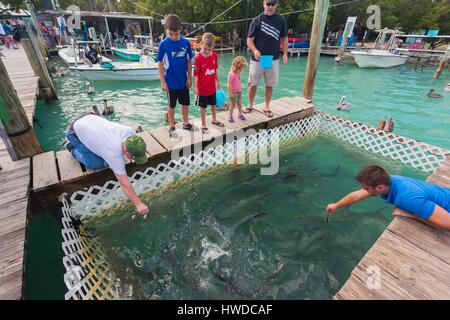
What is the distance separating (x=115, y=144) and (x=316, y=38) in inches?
255

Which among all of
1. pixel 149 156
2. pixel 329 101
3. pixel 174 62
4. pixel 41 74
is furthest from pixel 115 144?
pixel 329 101

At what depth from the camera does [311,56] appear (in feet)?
22.3

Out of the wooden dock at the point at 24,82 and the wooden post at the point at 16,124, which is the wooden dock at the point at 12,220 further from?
the wooden dock at the point at 24,82

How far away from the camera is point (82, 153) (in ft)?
11.5

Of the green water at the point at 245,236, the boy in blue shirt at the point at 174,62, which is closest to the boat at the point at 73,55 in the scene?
the green water at the point at 245,236

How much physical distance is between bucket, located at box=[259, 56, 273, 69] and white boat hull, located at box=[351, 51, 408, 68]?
65.8 ft

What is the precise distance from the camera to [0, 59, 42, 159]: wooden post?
356cm

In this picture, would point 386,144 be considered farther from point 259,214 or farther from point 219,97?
point 219,97

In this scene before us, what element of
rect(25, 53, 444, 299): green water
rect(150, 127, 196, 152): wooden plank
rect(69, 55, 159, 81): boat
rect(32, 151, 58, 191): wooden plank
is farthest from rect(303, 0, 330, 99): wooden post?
rect(69, 55, 159, 81): boat

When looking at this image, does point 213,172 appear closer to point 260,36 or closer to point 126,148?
point 126,148

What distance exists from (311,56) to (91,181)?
6.75m

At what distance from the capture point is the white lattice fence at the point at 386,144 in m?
5.29

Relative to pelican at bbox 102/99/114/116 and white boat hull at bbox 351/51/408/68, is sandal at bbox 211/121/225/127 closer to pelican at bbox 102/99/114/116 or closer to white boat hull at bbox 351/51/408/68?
pelican at bbox 102/99/114/116
